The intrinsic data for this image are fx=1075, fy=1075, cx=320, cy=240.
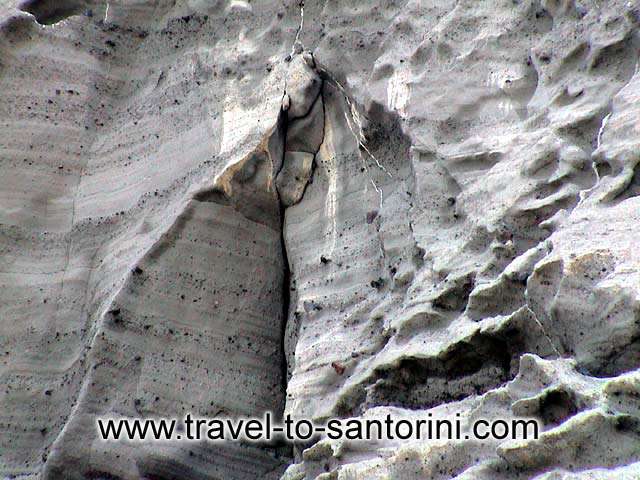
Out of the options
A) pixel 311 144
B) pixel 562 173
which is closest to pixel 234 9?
pixel 311 144

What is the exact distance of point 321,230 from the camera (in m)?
4.91

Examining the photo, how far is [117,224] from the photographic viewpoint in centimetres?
543

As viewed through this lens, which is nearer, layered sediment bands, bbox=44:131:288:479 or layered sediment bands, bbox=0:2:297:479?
layered sediment bands, bbox=44:131:288:479

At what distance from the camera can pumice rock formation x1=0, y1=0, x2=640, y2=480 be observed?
3490 millimetres

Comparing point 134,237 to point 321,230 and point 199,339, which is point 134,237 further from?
point 321,230

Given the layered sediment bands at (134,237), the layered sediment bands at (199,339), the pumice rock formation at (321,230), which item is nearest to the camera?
the pumice rock formation at (321,230)

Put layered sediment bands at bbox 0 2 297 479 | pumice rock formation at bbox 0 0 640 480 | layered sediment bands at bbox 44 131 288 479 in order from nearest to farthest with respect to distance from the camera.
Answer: pumice rock formation at bbox 0 0 640 480
layered sediment bands at bbox 44 131 288 479
layered sediment bands at bbox 0 2 297 479

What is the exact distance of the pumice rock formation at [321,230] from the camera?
3.49 metres

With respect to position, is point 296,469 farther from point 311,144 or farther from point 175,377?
point 311,144

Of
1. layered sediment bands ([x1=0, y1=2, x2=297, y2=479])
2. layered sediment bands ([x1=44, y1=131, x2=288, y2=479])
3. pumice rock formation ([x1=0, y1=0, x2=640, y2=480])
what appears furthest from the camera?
layered sediment bands ([x1=0, y1=2, x2=297, y2=479])

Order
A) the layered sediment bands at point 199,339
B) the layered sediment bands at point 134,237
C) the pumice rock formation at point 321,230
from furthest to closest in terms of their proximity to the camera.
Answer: the layered sediment bands at point 134,237, the layered sediment bands at point 199,339, the pumice rock formation at point 321,230

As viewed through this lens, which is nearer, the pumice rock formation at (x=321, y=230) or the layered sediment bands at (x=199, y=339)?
the pumice rock formation at (x=321, y=230)

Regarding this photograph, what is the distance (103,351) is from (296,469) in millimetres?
1361

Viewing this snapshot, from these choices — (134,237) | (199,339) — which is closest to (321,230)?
(199,339)
